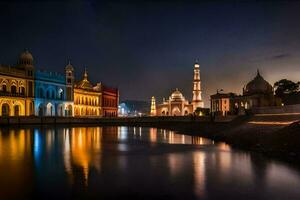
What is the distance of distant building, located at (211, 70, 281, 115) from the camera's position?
67188 millimetres

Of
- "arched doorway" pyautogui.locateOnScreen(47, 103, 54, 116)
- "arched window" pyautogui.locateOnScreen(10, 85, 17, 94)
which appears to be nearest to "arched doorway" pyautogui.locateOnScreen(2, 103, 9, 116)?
"arched window" pyautogui.locateOnScreen(10, 85, 17, 94)

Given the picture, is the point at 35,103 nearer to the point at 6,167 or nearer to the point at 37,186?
the point at 6,167

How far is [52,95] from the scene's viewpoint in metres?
84.9

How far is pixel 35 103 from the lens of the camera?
77125mm

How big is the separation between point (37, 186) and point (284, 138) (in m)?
18.1

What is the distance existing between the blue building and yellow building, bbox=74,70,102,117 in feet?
15.9

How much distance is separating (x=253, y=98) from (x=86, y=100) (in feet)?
157

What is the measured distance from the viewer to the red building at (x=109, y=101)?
4380 inches

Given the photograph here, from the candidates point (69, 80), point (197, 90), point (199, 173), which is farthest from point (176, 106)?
point (199, 173)

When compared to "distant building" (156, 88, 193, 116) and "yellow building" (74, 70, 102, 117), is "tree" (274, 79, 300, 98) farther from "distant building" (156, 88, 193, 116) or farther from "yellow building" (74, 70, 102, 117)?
"distant building" (156, 88, 193, 116)

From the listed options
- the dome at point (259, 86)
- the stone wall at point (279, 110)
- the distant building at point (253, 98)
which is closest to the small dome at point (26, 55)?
the distant building at point (253, 98)

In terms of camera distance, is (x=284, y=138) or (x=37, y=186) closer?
(x=37, y=186)

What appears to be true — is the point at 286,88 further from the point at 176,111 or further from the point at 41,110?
the point at 176,111

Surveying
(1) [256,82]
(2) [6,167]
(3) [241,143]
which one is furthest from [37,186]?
(1) [256,82]
